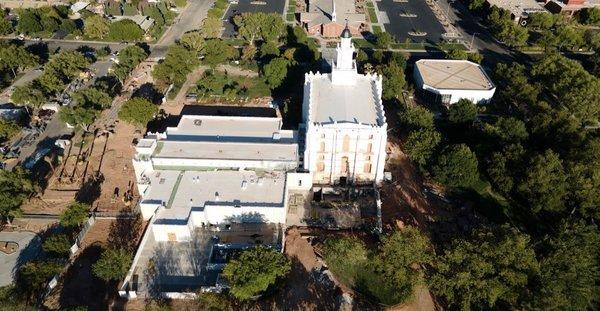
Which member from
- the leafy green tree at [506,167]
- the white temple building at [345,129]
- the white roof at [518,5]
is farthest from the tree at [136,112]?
the white roof at [518,5]

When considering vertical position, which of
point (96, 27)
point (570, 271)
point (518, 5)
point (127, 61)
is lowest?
point (518, 5)

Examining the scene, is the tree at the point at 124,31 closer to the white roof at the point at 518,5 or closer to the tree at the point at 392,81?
the tree at the point at 392,81

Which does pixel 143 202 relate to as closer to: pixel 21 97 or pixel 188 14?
pixel 21 97

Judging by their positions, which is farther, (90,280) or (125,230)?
(125,230)

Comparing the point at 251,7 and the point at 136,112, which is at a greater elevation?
the point at 136,112

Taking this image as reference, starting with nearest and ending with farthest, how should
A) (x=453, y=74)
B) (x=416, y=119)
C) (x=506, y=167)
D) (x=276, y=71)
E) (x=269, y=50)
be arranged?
(x=506, y=167) → (x=416, y=119) → (x=276, y=71) → (x=453, y=74) → (x=269, y=50)

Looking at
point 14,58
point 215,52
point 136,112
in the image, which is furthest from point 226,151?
point 14,58

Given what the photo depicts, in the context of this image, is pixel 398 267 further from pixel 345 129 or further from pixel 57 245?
pixel 57 245
